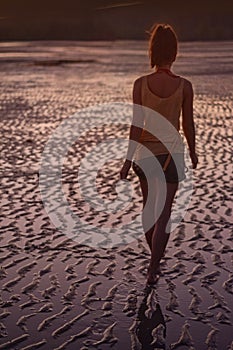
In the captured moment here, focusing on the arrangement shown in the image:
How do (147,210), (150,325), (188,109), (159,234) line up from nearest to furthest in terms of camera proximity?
(150,325) < (188,109) < (159,234) < (147,210)

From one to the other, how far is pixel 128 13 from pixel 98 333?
14236 centimetres

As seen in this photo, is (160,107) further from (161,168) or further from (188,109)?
(161,168)

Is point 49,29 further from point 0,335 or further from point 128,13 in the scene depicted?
point 0,335

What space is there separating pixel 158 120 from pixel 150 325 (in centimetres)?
152

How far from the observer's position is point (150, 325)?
5.95 meters

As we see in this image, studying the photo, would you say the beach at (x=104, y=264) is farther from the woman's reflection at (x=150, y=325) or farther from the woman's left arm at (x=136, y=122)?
the woman's left arm at (x=136, y=122)

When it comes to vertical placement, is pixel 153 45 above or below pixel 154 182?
above

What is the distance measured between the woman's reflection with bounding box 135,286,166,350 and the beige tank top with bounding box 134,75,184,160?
1.02 meters

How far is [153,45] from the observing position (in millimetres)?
6738

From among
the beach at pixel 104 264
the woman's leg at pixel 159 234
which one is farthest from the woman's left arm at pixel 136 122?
the beach at pixel 104 264

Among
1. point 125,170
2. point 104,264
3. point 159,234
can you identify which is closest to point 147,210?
point 159,234

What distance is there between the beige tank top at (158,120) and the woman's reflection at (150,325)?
1.02 m

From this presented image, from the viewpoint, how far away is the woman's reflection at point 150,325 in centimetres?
563

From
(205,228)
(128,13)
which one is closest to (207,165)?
(205,228)
